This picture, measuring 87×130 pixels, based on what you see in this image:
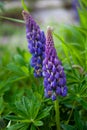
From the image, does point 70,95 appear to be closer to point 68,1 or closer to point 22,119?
point 22,119

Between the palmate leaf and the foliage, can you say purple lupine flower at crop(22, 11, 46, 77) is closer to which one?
the foliage

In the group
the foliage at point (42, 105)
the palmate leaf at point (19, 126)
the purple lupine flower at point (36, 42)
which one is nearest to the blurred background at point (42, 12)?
the foliage at point (42, 105)

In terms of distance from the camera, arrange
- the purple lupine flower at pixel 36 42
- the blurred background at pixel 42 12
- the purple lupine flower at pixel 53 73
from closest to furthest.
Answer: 1. the purple lupine flower at pixel 53 73
2. the purple lupine flower at pixel 36 42
3. the blurred background at pixel 42 12

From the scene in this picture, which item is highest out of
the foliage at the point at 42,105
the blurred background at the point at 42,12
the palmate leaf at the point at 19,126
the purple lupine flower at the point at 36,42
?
the blurred background at the point at 42,12

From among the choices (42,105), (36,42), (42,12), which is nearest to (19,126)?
(42,105)

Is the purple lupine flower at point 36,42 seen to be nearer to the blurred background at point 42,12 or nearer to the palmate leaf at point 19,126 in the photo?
the palmate leaf at point 19,126

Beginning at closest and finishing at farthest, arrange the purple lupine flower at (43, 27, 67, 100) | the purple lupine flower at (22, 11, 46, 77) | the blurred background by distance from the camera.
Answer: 1. the purple lupine flower at (43, 27, 67, 100)
2. the purple lupine flower at (22, 11, 46, 77)
3. the blurred background

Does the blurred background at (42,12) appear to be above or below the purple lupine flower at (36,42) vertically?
above

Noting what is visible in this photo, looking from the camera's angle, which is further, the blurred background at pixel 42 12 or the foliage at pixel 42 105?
the blurred background at pixel 42 12

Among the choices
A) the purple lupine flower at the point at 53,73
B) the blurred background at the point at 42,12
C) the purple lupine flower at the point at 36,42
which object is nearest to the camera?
the purple lupine flower at the point at 53,73

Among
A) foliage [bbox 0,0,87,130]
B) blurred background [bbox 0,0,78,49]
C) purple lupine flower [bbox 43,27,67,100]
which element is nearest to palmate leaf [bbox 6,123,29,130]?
foliage [bbox 0,0,87,130]

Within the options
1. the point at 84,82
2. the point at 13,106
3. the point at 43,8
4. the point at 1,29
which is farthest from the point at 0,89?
the point at 43,8

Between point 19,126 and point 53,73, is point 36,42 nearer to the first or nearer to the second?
→ point 53,73
